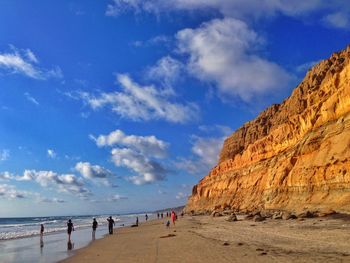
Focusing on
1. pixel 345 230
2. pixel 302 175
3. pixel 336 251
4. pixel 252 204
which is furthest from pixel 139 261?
pixel 252 204

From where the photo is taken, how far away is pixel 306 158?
4094 centimetres

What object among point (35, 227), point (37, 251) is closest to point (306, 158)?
point (37, 251)

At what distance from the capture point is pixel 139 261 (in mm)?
16062

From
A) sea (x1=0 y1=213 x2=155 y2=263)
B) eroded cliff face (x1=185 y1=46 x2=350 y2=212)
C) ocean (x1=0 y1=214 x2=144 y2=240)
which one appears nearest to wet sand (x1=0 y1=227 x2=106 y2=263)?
sea (x1=0 y1=213 x2=155 y2=263)

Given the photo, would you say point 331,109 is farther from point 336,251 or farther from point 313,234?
point 336,251

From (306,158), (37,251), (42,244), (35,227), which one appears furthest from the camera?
(35,227)

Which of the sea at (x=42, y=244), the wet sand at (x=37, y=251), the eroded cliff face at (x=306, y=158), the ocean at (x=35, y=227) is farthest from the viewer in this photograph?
the ocean at (x=35, y=227)

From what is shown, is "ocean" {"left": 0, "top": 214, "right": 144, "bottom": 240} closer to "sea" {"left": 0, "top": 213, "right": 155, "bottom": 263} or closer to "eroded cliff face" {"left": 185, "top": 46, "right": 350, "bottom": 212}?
"sea" {"left": 0, "top": 213, "right": 155, "bottom": 263}

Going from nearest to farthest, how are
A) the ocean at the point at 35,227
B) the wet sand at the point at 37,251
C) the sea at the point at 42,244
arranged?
the wet sand at the point at 37,251 < the sea at the point at 42,244 < the ocean at the point at 35,227

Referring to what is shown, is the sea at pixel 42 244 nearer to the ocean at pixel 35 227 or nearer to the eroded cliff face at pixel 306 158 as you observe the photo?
the ocean at pixel 35 227

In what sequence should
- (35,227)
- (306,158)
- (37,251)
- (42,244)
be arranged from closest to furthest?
(37,251) → (42,244) → (306,158) → (35,227)

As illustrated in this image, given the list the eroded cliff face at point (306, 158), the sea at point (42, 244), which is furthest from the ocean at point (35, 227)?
the eroded cliff face at point (306, 158)

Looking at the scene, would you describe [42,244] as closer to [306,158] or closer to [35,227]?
[306,158]

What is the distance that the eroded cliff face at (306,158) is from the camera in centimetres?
3244
